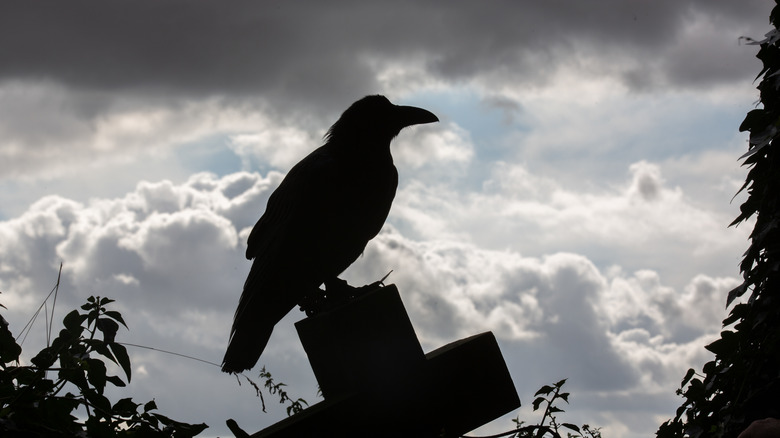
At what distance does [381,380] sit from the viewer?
8.20 feet

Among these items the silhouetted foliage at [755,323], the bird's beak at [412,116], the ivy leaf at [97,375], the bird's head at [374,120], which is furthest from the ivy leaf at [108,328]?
the bird's beak at [412,116]

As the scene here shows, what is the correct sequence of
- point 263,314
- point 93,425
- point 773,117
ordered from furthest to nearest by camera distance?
point 263,314
point 773,117
point 93,425

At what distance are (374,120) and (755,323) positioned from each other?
11.4ft

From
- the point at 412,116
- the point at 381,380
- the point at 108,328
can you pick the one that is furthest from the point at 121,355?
the point at 412,116

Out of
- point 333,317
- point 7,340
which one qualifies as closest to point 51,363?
point 7,340

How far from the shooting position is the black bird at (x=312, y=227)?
14.3 ft

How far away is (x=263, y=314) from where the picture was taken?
438cm

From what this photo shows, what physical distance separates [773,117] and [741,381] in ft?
3.22

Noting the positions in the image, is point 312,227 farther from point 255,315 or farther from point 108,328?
point 108,328

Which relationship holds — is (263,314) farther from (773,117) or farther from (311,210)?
(773,117)

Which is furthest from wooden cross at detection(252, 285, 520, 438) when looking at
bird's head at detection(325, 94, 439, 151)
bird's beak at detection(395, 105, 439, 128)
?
bird's beak at detection(395, 105, 439, 128)

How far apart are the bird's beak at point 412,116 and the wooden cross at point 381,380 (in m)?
3.35

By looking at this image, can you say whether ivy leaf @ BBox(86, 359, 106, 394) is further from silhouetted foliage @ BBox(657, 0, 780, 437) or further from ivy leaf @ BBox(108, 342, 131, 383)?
silhouetted foliage @ BBox(657, 0, 780, 437)

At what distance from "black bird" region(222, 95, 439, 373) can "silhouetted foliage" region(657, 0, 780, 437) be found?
7.66 ft
